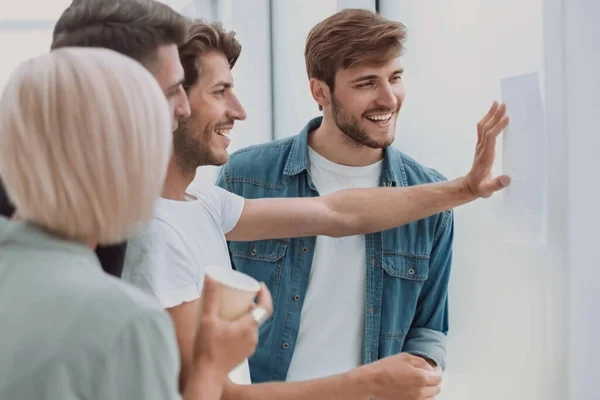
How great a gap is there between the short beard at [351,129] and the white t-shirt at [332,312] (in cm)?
25

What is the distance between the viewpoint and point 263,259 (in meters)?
2.13

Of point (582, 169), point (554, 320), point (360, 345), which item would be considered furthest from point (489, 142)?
point (360, 345)

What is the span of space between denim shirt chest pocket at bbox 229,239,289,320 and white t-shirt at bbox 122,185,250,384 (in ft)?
1.45

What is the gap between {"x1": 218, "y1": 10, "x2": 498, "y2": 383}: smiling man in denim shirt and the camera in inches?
80.6

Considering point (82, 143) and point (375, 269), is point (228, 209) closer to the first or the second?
point (375, 269)

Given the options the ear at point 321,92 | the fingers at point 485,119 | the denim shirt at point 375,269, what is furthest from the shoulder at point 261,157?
the fingers at point 485,119

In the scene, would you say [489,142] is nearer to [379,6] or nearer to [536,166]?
[536,166]

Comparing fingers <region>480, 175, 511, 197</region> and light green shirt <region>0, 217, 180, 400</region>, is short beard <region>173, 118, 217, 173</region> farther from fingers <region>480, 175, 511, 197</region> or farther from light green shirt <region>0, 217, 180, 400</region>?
light green shirt <region>0, 217, 180, 400</region>

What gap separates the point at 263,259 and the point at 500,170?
68 cm

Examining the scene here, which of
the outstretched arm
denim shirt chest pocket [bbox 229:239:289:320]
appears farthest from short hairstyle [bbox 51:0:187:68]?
denim shirt chest pocket [bbox 229:239:289:320]

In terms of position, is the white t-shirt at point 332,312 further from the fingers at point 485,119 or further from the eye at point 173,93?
the eye at point 173,93

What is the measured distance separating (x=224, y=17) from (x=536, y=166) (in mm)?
2581

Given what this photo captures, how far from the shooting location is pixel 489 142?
5.91 feet

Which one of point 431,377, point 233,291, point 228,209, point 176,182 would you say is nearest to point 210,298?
point 233,291
